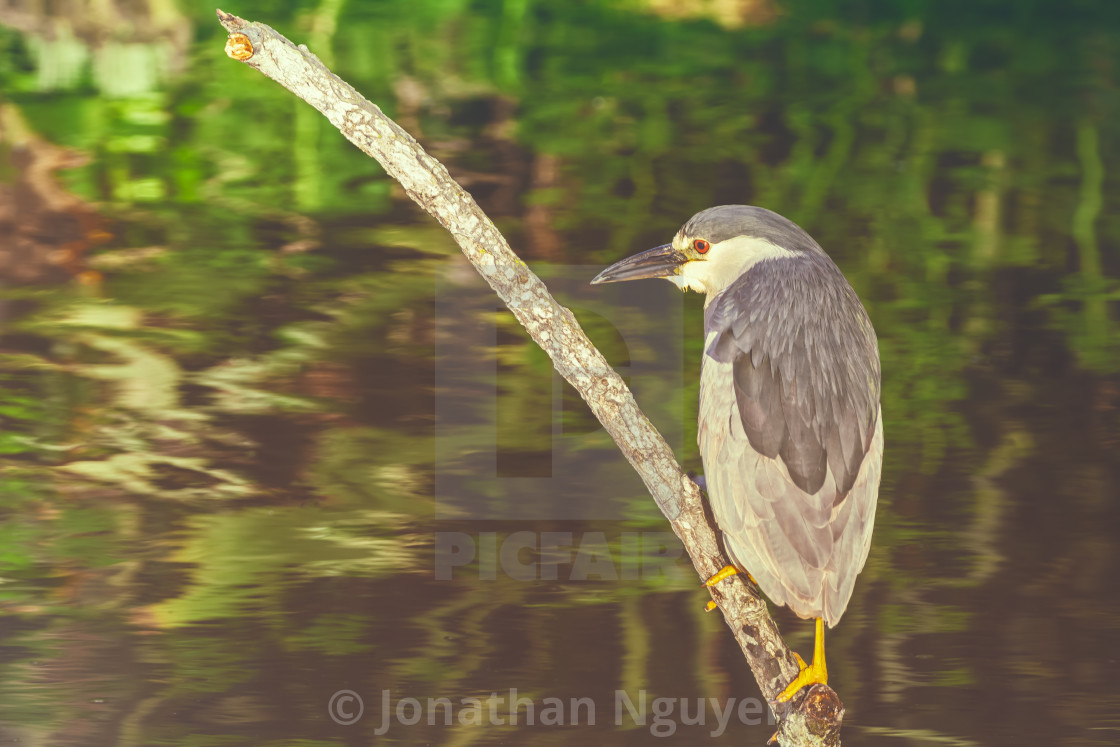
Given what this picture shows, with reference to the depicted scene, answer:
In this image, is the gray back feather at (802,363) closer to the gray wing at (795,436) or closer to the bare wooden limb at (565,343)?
the gray wing at (795,436)

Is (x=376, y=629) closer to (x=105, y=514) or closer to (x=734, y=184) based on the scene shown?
(x=105, y=514)

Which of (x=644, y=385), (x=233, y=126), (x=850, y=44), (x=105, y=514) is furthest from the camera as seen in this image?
(x=850, y=44)

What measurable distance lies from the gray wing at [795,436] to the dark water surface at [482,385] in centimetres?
103

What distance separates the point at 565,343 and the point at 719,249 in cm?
45

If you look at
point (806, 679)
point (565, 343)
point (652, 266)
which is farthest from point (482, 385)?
point (806, 679)

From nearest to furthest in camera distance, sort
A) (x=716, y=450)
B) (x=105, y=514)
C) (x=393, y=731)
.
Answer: (x=716, y=450), (x=393, y=731), (x=105, y=514)

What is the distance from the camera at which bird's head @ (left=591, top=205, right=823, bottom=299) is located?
2.62 metres

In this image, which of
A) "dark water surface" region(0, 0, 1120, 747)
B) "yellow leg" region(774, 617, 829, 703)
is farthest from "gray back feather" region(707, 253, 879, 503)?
"dark water surface" region(0, 0, 1120, 747)

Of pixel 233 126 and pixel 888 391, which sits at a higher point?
pixel 233 126

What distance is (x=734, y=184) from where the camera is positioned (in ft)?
19.3

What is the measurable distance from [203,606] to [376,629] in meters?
0.51

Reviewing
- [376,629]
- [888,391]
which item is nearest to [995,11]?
[888,391]

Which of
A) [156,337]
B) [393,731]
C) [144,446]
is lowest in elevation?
[393,731]

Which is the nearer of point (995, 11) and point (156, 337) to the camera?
point (156, 337)
